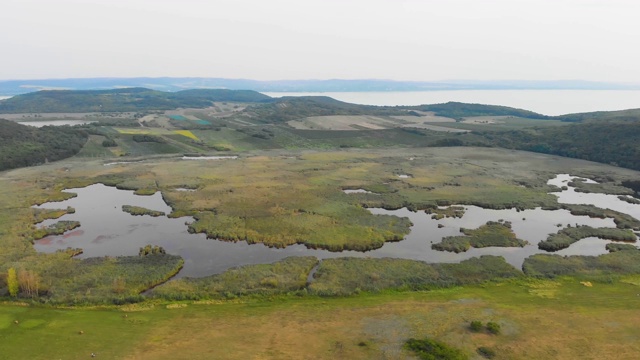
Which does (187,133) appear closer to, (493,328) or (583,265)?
(583,265)

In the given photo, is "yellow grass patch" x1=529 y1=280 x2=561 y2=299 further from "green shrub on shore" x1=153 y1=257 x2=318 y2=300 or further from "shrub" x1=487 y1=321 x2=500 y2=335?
"green shrub on shore" x1=153 y1=257 x2=318 y2=300

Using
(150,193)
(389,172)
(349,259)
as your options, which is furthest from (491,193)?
(150,193)

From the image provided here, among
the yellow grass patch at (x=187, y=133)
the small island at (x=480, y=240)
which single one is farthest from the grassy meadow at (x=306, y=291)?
the yellow grass patch at (x=187, y=133)

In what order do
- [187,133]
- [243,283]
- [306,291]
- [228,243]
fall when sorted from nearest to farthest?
[306,291] < [243,283] < [228,243] < [187,133]

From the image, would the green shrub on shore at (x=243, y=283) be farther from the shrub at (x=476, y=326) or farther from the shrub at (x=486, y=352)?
the shrub at (x=486, y=352)

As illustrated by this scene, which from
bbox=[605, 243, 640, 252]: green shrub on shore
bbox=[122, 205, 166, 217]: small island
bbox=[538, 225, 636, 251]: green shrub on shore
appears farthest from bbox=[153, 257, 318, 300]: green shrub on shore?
bbox=[605, 243, 640, 252]: green shrub on shore

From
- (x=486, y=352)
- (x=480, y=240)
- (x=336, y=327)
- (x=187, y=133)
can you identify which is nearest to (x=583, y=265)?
(x=480, y=240)
